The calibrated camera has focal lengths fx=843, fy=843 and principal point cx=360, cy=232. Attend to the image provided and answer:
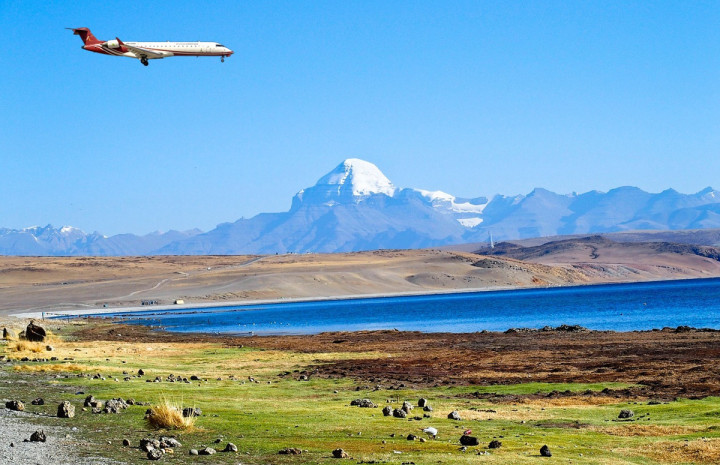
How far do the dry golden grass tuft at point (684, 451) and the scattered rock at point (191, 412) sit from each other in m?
9.95

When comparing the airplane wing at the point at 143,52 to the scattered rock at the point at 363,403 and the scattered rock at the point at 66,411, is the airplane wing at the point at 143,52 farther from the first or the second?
the scattered rock at the point at 66,411

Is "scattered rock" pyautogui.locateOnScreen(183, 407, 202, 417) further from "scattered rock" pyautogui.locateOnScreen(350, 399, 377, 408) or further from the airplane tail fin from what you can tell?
the airplane tail fin

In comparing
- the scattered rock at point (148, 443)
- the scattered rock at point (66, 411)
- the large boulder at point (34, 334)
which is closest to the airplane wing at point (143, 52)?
the large boulder at point (34, 334)

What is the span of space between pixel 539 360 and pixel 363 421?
1966 cm

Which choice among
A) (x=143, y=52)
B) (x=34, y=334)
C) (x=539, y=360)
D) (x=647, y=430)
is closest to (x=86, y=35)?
(x=143, y=52)

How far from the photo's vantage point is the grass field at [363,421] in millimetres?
16406

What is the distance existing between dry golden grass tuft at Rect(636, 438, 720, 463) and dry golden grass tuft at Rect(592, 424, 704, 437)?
3.50 ft

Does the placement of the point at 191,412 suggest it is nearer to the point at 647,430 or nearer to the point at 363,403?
the point at 363,403

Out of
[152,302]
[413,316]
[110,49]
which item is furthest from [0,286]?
[110,49]

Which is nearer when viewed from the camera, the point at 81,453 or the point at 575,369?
the point at 81,453

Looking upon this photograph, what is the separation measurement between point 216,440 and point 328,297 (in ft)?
526

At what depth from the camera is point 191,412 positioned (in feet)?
65.3

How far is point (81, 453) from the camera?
1567 cm

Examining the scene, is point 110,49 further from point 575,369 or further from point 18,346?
point 575,369
